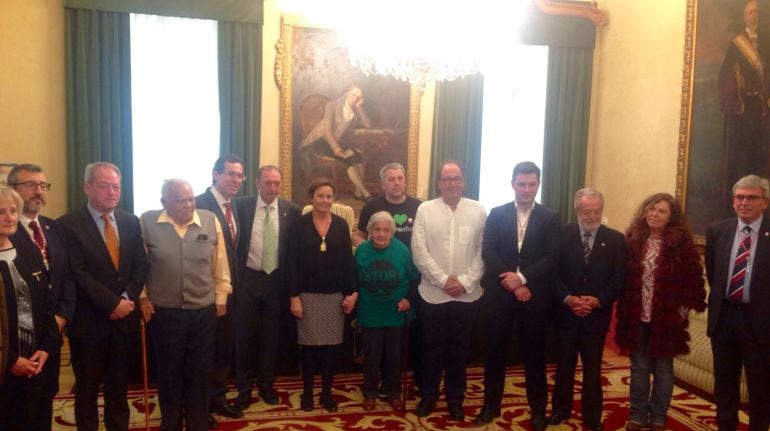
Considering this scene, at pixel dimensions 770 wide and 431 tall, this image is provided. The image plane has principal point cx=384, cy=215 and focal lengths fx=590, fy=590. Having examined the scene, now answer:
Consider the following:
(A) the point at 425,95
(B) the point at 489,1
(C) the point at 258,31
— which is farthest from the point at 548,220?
(C) the point at 258,31

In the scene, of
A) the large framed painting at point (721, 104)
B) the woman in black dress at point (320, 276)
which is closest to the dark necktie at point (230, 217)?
the woman in black dress at point (320, 276)

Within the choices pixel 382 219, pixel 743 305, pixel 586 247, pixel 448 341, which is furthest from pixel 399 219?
pixel 743 305

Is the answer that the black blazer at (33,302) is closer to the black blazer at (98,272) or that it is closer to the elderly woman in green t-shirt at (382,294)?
the black blazer at (98,272)

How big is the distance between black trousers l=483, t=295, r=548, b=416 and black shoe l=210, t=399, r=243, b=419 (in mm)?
1678

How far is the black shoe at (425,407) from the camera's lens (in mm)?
3951

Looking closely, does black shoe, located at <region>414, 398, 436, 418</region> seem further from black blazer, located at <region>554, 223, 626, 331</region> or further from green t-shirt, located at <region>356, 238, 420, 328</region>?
black blazer, located at <region>554, 223, 626, 331</region>

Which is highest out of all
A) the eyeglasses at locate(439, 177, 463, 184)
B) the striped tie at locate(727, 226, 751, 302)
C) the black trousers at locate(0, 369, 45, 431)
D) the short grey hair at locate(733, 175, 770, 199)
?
the short grey hair at locate(733, 175, 770, 199)

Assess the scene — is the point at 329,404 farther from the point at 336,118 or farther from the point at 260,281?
the point at 336,118

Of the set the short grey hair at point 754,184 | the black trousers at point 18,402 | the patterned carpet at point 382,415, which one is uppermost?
the short grey hair at point 754,184

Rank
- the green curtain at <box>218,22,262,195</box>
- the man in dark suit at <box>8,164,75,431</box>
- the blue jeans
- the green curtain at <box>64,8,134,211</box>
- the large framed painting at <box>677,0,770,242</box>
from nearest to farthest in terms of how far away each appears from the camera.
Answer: the man in dark suit at <box>8,164,75,431</box> < the blue jeans < the large framed painting at <box>677,0,770,242</box> < the green curtain at <box>64,8,134,211</box> < the green curtain at <box>218,22,262,195</box>

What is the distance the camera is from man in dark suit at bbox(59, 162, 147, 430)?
10.2 ft

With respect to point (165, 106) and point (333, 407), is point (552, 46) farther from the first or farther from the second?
point (333, 407)

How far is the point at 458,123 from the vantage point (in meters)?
7.01

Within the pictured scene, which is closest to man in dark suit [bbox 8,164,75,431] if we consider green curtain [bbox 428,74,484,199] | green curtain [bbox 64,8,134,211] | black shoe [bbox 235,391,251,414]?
black shoe [bbox 235,391,251,414]
